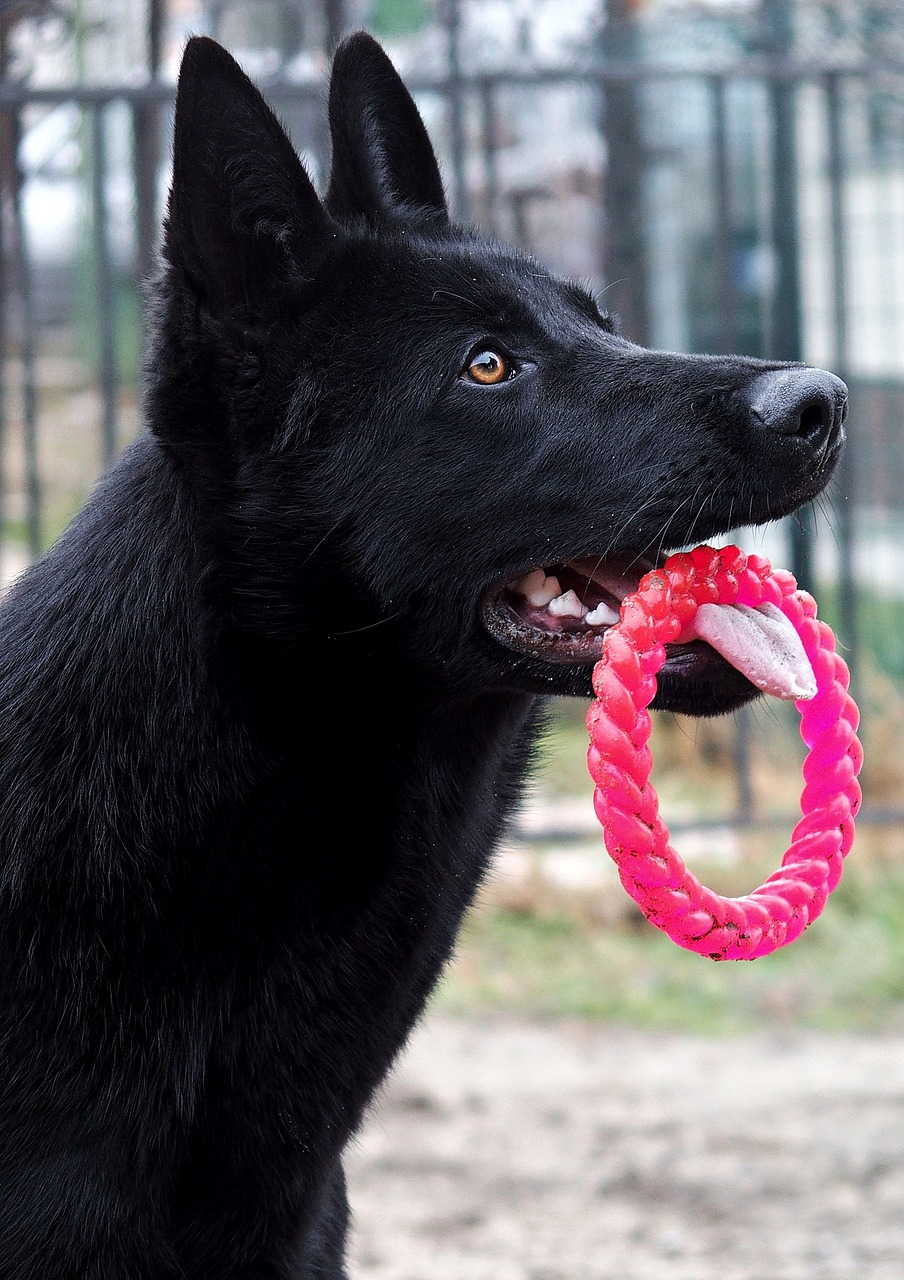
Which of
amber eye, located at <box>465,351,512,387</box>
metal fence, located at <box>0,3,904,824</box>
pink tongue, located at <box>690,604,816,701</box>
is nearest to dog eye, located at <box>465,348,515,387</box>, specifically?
amber eye, located at <box>465,351,512,387</box>

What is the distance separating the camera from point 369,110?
2.52 m

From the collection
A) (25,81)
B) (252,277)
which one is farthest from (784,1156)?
(25,81)

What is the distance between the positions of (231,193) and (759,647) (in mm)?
965

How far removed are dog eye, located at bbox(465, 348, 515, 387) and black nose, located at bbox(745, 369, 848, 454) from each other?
0.36m

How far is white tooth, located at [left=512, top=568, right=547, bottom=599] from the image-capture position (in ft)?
7.24

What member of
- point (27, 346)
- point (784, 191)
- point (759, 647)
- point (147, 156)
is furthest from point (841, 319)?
point (759, 647)

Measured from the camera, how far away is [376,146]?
253cm

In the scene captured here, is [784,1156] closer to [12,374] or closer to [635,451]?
[635,451]

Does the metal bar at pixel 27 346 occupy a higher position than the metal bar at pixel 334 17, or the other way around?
the metal bar at pixel 334 17

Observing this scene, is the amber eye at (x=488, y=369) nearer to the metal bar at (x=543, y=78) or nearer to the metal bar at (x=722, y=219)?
the metal bar at (x=543, y=78)

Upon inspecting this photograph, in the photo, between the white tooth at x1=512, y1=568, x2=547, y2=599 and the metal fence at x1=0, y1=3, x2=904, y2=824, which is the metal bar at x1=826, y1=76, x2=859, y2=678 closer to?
the metal fence at x1=0, y1=3, x2=904, y2=824

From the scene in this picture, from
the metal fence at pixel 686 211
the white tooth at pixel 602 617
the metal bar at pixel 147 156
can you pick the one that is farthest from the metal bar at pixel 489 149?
the white tooth at pixel 602 617

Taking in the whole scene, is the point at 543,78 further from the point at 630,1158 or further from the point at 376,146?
the point at 630,1158

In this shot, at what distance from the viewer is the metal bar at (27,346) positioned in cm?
504
